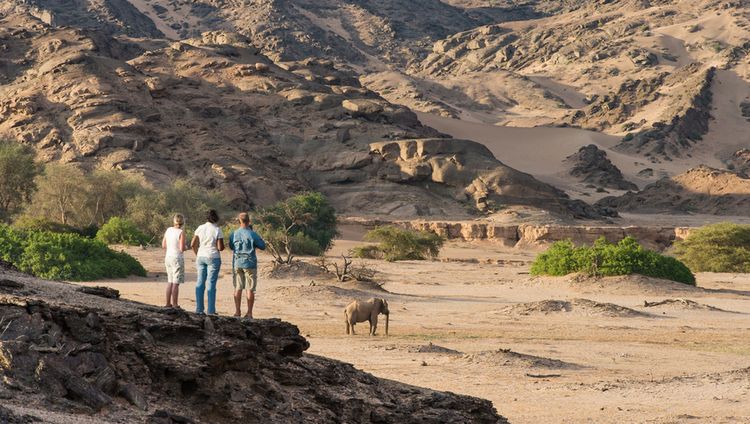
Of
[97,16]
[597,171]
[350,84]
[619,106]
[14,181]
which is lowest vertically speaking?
[14,181]

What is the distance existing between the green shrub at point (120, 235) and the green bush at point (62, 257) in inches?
324

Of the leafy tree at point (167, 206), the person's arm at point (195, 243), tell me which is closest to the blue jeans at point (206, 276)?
the person's arm at point (195, 243)

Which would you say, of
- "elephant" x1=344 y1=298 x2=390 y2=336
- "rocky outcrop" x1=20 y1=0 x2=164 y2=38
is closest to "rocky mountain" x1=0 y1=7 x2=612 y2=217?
"elephant" x1=344 y1=298 x2=390 y2=336

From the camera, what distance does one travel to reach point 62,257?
24547 millimetres

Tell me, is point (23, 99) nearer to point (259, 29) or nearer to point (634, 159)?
point (634, 159)

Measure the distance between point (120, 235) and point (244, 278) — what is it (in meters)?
23.2

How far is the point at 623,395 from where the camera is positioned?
39.1 feet

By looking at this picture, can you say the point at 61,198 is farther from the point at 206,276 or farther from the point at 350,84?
the point at 350,84

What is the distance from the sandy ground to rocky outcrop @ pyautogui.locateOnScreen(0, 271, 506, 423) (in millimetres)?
2915

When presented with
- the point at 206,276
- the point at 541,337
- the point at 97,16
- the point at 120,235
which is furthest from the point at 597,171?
the point at 206,276

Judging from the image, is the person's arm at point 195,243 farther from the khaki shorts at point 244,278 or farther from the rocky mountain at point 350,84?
the rocky mountain at point 350,84

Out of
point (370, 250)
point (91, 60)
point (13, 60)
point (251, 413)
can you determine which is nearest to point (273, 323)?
point (251, 413)

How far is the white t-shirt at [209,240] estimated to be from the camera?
12.0 metres

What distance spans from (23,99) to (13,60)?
8.03 meters
